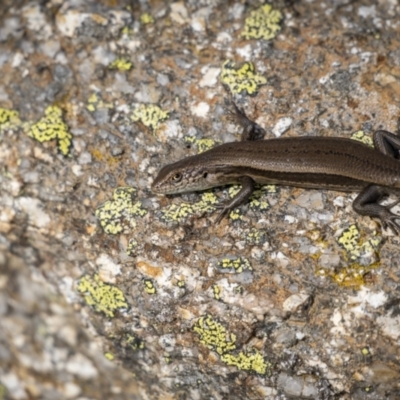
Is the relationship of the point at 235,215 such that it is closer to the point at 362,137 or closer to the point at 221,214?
the point at 221,214

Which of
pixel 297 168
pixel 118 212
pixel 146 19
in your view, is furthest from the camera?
pixel 146 19

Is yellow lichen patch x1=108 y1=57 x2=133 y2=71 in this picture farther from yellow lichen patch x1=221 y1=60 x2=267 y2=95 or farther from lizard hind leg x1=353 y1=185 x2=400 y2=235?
lizard hind leg x1=353 y1=185 x2=400 y2=235

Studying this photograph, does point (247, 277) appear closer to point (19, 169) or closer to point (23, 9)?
point (19, 169)

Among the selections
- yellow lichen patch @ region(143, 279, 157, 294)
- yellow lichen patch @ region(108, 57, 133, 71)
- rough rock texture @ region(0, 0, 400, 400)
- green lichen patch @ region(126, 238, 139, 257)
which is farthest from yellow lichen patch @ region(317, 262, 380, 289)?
yellow lichen patch @ region(108, 57, 133, 71)

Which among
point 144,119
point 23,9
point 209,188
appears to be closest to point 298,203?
point 209,188

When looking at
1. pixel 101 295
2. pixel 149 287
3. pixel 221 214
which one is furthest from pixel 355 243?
pixel 101 295

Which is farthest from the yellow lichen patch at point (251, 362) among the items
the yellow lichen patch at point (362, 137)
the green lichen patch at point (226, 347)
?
the yellow lichen patch at point (362, 137)

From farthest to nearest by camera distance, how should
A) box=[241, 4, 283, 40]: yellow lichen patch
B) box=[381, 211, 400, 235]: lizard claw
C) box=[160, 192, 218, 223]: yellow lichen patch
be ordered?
box=[241, 4, 283, 40]: yellow lichen patch, box=[160, 192, 218, 223]: yellow lichen patch, box=[381, 211, 400, 235]: lizard claw
